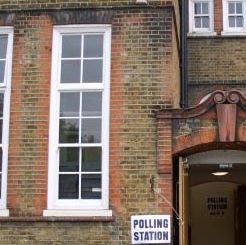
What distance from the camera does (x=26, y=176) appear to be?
11.2 meters

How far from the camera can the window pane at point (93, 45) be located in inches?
458

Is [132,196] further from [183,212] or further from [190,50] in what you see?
[190,50]

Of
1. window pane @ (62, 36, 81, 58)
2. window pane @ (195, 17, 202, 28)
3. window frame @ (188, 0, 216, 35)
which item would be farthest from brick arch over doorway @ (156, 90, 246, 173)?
window pane @ (195, 17, 202, 28)

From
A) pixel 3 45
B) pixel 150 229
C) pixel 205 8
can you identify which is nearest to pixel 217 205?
pixel 205 8

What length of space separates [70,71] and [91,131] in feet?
3.74

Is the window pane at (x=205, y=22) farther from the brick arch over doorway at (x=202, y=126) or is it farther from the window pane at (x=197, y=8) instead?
the brick arch over doorway at (x=202, y=126)

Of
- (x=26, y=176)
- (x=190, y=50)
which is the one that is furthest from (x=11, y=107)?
(x=190, y=50)

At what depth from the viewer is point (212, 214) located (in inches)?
754

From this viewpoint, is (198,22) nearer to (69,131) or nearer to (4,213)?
(69,131)

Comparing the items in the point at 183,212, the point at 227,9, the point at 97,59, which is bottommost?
the point at 183,212

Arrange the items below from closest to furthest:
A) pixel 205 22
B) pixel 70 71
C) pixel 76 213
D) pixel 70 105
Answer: pixel 76 213 → pixel 70 105 → pixel 70 71 → pixel 205 22

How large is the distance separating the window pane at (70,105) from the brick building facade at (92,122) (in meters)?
0.02

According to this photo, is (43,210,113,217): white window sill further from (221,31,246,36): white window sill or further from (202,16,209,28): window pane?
(202,16,209,28): window pane

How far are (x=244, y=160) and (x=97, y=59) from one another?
3200 mm
